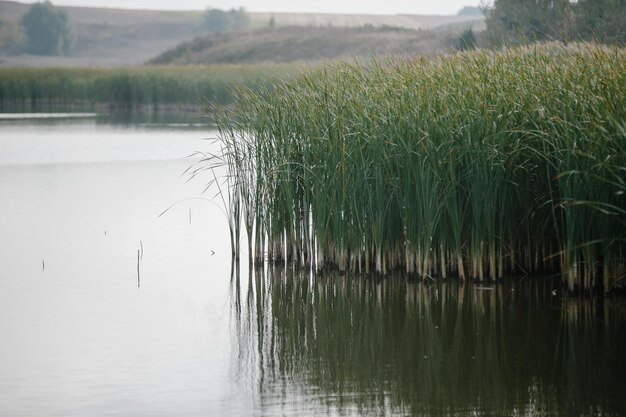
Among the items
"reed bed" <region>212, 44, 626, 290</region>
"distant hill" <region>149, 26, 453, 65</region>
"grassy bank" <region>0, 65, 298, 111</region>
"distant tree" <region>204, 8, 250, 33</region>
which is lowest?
"reed bed" <region>212, 44, 626, 290</region>

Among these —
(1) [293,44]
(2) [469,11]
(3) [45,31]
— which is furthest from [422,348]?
(2) [469,11]

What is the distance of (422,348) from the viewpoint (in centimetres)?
825

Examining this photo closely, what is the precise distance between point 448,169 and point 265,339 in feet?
8.71

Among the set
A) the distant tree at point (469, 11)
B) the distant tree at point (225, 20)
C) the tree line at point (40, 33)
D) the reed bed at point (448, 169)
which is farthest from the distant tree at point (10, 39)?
the reed bed at point (448, 169)

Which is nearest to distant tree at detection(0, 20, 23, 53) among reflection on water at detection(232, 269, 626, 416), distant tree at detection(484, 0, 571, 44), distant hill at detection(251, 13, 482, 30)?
distant hill at detection(251, 13, 482, 30)

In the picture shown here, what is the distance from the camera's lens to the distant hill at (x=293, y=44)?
7184cm

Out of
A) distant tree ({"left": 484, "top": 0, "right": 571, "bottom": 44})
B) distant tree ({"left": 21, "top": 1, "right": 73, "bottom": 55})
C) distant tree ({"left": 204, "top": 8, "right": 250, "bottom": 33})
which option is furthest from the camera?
distant tree ({"left": 204, "top": 8, "right": 250, "bottom": 33})

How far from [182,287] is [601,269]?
4.33 meters

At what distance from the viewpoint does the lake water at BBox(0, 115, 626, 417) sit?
22.7ft

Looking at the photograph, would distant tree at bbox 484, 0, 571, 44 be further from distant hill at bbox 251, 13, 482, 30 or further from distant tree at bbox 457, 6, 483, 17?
distant tree at bbox 457, 6, 483, 17

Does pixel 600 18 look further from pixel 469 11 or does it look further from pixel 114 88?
pixel 469 11

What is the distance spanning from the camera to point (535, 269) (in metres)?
10.5

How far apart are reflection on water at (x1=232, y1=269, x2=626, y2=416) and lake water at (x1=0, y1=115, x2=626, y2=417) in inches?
0.7

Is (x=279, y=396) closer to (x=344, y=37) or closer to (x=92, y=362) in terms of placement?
(x=92, y=362)
